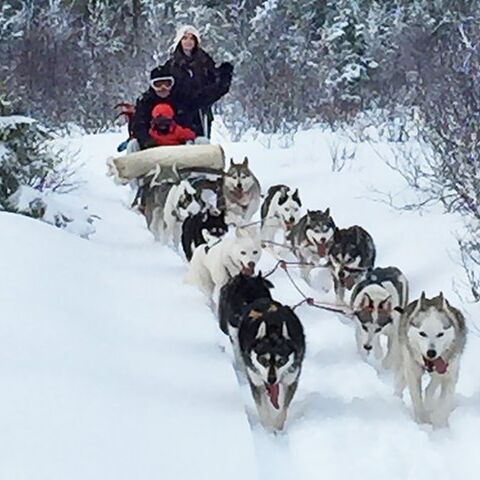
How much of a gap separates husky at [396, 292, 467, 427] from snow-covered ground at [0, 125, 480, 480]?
0.09 m

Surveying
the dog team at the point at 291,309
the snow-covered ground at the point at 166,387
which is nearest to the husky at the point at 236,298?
the dog team at the point at 291,309

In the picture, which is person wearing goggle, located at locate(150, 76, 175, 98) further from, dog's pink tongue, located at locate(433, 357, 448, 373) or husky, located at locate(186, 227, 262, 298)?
dog's pink tongue, located at locate(433, 357, 448, 373)

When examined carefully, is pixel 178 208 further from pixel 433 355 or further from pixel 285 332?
pixel 433 355

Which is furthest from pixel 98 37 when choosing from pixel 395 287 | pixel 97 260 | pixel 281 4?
pixel 395 287

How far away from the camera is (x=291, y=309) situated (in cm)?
418

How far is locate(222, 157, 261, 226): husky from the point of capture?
716 centimetres

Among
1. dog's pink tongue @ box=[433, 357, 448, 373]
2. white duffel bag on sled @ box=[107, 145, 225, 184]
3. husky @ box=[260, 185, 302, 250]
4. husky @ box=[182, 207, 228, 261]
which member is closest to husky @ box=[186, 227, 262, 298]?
husky @ box=[182, 207, 228, 261]

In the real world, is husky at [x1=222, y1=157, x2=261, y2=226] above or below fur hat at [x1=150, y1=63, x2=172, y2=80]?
below

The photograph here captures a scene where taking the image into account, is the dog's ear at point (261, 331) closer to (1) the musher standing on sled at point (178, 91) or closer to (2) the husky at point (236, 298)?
(2) the husky at point (236, 298)

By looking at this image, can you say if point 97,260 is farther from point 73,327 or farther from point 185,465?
point 185,465

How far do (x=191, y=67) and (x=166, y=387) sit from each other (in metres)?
4.66

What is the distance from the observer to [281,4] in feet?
57.1

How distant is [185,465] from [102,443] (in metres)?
0.27

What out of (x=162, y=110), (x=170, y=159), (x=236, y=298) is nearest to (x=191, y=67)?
(x=162, y=110)
